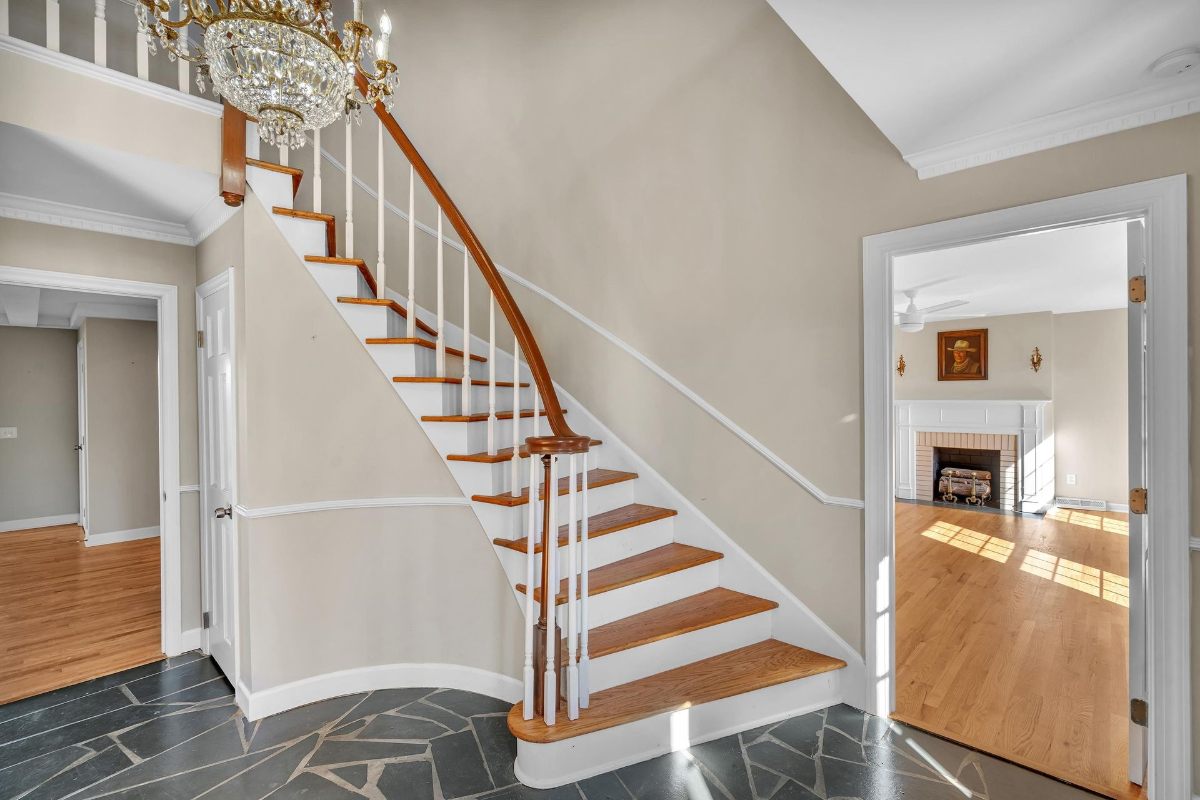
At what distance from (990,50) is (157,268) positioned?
3.76 meters

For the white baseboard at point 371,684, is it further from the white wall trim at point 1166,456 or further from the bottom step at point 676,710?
the white wall trim at point 1166,456

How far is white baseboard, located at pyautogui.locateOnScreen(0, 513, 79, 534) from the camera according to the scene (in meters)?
5.78

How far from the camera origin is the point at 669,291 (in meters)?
2.95

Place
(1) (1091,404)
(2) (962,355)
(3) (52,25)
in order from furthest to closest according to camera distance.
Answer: (2) (962,355)
(1) (1091,404)
(3) (52,25)

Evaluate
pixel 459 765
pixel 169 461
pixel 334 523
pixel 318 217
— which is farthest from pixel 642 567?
pixel 169 461

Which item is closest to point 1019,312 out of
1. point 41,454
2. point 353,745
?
point 353,745

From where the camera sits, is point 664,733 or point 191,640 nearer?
point 664,733

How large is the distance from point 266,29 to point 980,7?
5.91 feet

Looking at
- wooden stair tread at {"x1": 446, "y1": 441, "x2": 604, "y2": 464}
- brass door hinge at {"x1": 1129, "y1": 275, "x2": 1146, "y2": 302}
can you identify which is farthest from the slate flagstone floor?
brass door hinge at {"x1": 1129, "y1": 275, "x2": 1146, "y2": 302}

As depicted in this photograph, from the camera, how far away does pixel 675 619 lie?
2398mm

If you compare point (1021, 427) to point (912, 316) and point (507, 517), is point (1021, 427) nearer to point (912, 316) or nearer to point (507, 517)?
point (912, 316)

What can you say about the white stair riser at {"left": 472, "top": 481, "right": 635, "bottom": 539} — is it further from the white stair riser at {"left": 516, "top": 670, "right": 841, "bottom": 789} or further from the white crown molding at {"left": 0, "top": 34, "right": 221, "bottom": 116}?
the white crown molding at {"left": 0, "top": 34, "right": 221, "bottom": 116}

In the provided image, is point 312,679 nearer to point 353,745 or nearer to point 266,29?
point 353,745

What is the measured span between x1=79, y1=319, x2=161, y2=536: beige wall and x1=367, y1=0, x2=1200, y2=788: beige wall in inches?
156
